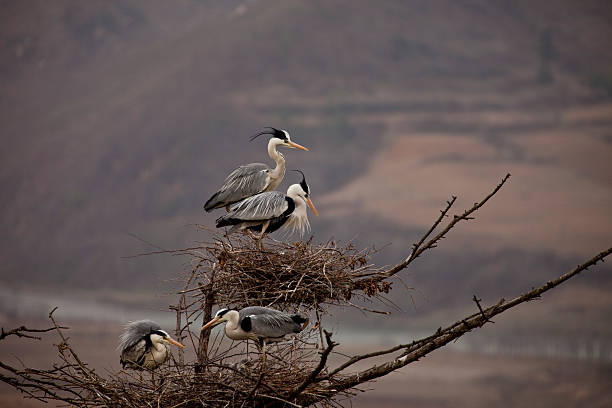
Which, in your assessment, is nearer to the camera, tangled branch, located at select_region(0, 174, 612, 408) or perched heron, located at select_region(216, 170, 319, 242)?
tangled branch, located at select_region(0, 174, 612, 408)

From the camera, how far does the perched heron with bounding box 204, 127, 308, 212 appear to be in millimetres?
11312

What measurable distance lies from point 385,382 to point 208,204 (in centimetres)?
4097

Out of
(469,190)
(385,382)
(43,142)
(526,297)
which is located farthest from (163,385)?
(43,142)

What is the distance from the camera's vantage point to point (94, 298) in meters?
61.3

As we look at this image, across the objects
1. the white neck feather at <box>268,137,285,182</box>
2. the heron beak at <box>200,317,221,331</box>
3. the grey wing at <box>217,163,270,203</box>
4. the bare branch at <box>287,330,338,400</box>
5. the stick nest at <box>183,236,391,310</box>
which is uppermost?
the white neck feather at <box>268,137,285,182</box>

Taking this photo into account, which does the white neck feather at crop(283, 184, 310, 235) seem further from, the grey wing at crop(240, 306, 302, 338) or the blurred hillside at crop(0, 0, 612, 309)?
A: the blurred hillside at crop(0, 0, 612, 309)

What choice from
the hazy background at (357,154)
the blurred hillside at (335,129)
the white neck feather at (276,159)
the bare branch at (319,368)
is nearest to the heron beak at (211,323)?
the bare branch at (319,368)

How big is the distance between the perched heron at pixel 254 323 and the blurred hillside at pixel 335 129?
45465 mm

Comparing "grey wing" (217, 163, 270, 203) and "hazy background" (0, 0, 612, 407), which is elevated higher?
"hazy background" (0, 0, 612, 407)

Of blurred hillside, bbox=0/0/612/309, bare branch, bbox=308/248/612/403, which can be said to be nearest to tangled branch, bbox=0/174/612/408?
bare branch, bbox=308/248/612/403

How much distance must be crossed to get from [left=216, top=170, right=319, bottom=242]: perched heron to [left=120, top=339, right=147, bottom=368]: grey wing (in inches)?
67.2

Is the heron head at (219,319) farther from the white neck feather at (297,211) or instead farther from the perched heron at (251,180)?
the perched heron at (251,180)

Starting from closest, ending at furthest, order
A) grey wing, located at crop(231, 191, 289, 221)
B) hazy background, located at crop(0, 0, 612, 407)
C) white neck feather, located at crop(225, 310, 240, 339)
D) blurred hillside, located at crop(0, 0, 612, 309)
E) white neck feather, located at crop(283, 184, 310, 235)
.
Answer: white neck feather, located at crop(225, 310, 240, 339), grey wing, located at crop(231, 191, 289, 221), white neck feather, located at crop(283, 184, 310, 235), hazy background, located at crop(0, 0, 612, 407), blurred hillside, located at crop(0, 0, 612, 309)

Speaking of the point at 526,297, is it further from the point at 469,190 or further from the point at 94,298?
the point at 94,298
